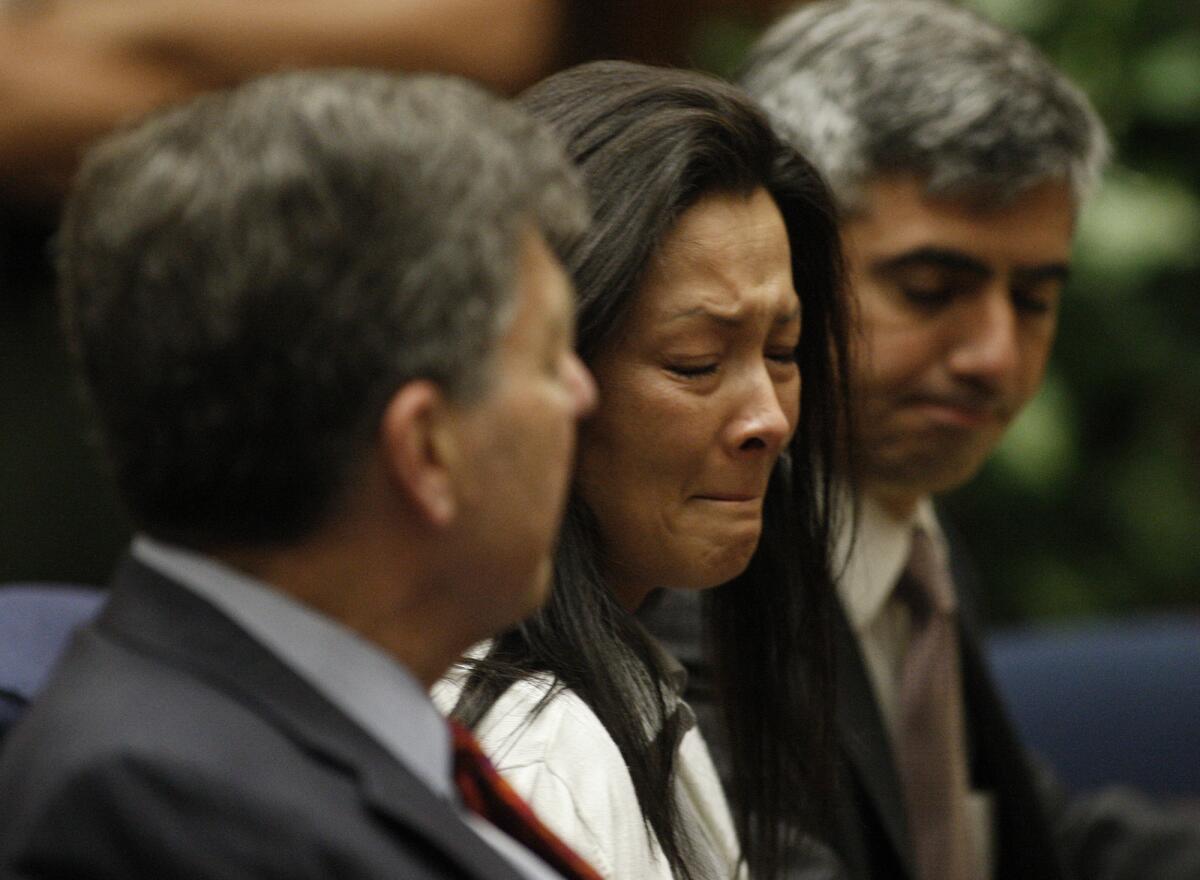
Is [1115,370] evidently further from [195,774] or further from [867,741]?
[195,774]

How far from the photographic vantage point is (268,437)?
818 mm

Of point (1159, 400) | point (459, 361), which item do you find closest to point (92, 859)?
point (459, 361)

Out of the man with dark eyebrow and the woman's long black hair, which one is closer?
the woman's long black hair

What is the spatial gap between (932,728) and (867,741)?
0.15 meters

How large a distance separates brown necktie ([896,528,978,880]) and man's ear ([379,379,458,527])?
3.53 ft

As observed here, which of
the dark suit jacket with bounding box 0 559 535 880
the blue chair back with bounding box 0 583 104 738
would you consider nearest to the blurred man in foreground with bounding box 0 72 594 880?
the dark suit jacket with bounding box 0 559 535 880

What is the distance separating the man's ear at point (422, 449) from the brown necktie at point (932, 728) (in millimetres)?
1076

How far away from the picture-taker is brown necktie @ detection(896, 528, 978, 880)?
1.79m

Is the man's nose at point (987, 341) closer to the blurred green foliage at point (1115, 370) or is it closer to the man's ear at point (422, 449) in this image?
the man's ear at point (422, 449)

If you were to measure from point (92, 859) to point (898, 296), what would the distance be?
1.29 metres

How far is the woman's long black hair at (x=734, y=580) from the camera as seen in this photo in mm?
1172

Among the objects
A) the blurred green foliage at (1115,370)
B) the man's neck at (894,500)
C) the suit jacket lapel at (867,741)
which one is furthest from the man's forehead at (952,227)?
the blurred green foliage at (1115,370)

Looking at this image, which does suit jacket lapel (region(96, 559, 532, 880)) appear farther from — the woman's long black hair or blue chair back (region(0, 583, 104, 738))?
blue chair back (region(0, 583, 104, 738))

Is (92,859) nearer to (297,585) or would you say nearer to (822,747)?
(297,585)
